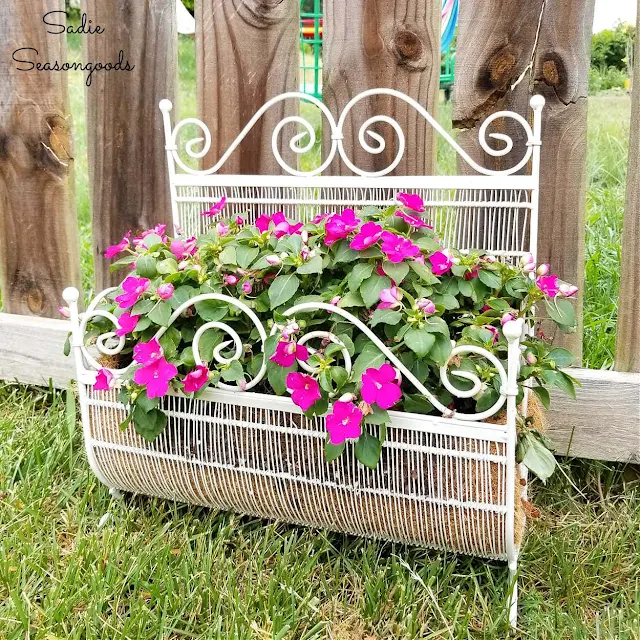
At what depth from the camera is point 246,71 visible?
1.81 m

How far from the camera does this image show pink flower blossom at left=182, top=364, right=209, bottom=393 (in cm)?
135

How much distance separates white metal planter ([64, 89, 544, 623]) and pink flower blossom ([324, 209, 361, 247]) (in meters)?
0.15

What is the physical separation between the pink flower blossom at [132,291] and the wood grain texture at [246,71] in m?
0.59

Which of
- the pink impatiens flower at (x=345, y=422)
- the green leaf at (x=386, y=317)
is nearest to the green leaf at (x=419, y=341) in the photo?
the green leaf at (x=386, y=317)

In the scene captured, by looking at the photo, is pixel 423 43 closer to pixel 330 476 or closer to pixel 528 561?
pixel 330 476

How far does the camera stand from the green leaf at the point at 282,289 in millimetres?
1326

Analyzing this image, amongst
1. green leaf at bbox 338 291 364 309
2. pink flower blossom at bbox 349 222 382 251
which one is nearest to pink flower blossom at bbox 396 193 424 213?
pink flower blossom at bbox 349 222 382 251

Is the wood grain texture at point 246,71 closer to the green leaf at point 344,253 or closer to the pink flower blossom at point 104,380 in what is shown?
the green leaf at point 344,253

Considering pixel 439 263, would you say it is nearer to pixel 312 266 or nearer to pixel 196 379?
pixel 312 266

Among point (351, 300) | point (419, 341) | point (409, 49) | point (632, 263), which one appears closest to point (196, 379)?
point (351, 300)

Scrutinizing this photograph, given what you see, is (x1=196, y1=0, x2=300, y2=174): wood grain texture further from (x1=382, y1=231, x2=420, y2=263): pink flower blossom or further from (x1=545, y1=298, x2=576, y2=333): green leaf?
(x1=545, y1=298, x2=576, y2=333): green leaf

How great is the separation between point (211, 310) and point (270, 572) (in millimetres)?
563

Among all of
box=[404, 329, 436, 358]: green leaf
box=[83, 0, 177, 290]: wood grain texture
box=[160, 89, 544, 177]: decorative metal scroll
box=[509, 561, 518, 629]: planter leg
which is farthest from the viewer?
box=[83, 0, 177, 290]: wood grain texture

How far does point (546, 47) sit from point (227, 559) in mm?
1263
